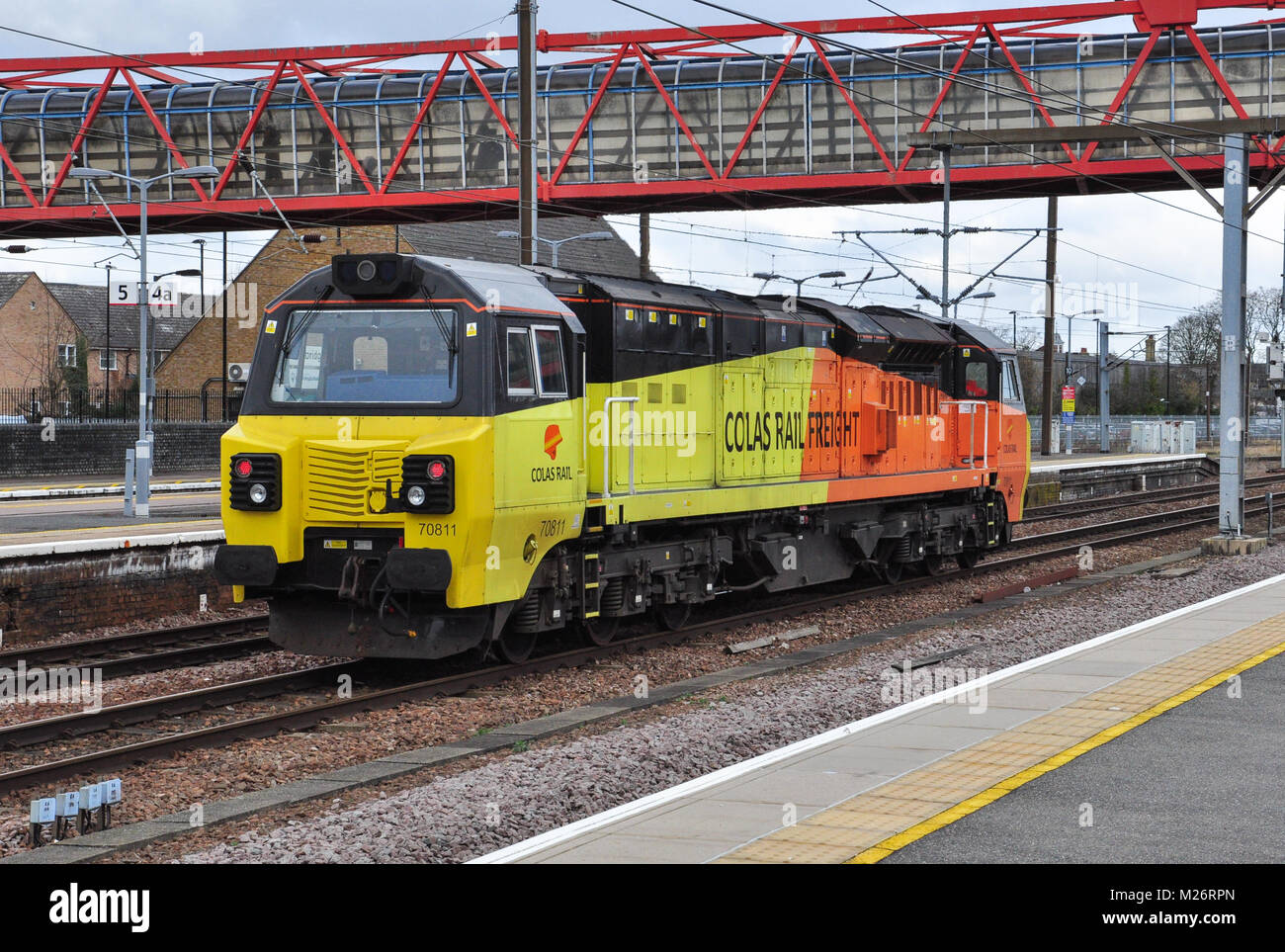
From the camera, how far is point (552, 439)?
13.3 meters

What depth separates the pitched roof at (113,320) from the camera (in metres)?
82.9

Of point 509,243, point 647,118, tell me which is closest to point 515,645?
point 647,118

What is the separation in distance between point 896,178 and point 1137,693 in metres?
27.5

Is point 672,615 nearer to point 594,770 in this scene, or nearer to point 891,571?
point 891,571

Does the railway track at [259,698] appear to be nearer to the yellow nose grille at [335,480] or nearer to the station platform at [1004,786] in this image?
the yellow nose grille at [335,480]

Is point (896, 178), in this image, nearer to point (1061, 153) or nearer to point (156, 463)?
point (1061, 153)

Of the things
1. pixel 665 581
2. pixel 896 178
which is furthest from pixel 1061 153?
pixel 665 581

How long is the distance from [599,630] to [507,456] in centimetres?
334

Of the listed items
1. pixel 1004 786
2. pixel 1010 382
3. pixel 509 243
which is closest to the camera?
pixel 1004 786

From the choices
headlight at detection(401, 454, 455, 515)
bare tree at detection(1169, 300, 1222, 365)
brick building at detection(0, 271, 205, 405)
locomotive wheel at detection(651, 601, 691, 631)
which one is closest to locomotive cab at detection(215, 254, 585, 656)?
headlight at detection(401, 454, 455, 515)

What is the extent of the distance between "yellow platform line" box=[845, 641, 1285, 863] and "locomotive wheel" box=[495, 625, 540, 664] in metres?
5.99

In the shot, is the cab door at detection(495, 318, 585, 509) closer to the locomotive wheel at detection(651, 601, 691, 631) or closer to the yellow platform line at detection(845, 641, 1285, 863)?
the locomotive wheel at detection(651, 601, 691, 631)

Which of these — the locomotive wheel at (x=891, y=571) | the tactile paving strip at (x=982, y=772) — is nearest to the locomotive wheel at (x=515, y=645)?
the tactile paving strip at (x=982, y=772)

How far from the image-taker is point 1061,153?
36844mm
